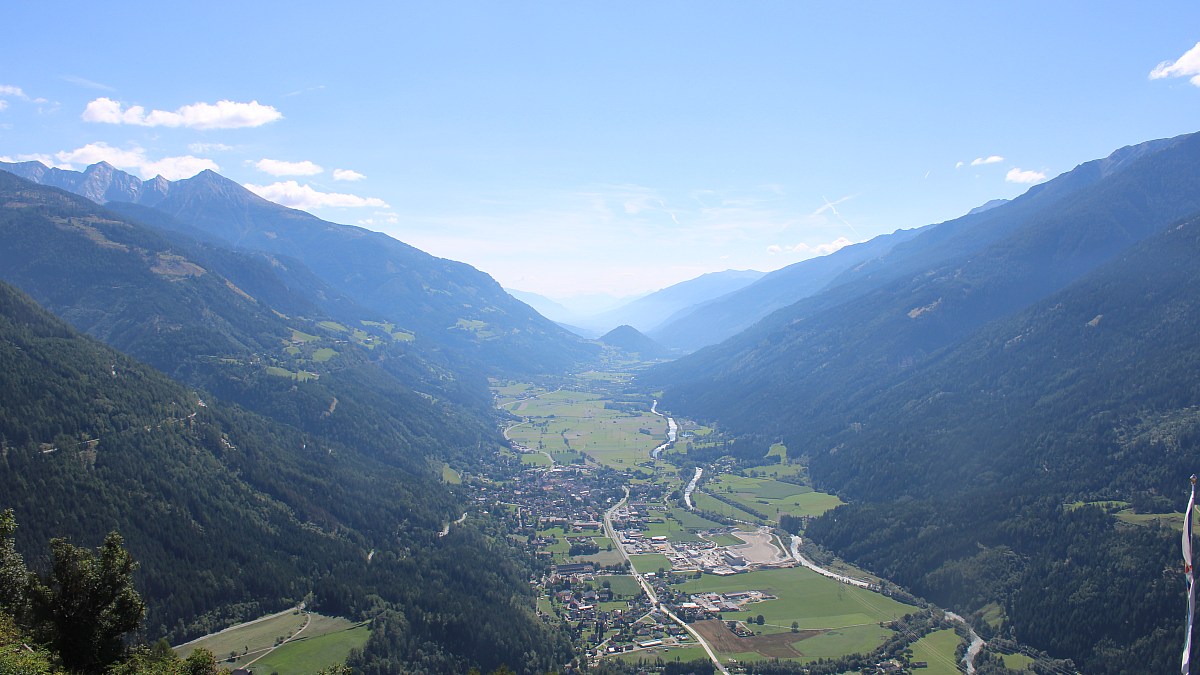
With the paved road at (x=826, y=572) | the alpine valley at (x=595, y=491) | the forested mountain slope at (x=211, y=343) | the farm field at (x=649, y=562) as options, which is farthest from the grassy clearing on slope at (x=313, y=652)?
the forested mountain slope at (x=211, y=343)

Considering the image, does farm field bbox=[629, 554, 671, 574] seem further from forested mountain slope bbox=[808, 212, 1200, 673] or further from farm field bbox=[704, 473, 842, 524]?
forested mountain slope bbox=[808, 212, 1200, 673]

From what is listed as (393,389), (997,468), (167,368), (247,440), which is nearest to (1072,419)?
(997,468)

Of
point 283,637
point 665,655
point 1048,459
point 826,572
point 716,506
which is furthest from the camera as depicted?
point 716,506

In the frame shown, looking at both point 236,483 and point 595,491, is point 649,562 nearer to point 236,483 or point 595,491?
point 595,491

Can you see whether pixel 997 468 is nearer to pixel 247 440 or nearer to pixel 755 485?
pixel 755 485

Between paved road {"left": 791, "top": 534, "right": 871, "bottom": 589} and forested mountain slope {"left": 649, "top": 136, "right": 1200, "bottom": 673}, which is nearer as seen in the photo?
forested mountain slope {"left": 649, "top": 136, "right": 1200, "bottom": 673}

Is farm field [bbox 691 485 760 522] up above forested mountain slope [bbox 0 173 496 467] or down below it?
below

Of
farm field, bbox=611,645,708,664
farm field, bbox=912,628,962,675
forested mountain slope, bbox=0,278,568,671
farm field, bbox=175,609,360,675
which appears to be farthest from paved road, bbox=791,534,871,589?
farm field, bbox=175,609,360,675

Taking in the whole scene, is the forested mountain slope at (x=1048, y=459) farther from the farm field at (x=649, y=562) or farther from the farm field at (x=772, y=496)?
the farm field at (x=649, y=562)

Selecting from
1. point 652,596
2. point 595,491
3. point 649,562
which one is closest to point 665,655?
point 652,596
